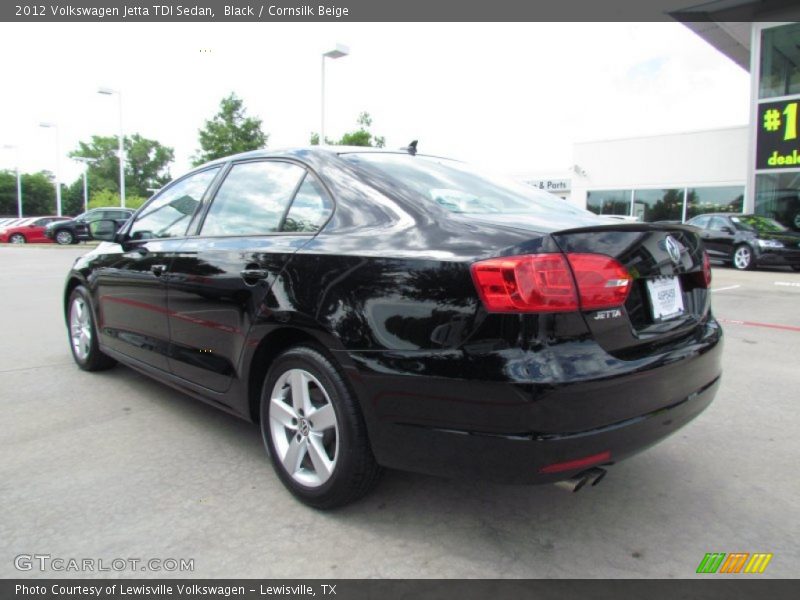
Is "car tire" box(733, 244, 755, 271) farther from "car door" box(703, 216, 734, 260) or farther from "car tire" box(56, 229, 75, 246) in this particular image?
"car tire" box(56, 229, 75, 246)

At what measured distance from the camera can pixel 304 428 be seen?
262 cm

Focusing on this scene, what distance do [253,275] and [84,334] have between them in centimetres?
272

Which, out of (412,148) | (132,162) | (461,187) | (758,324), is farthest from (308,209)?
(132,162)

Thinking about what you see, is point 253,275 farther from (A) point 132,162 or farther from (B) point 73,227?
(A) point 132,162

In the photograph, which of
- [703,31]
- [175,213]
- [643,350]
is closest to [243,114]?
[703,31]

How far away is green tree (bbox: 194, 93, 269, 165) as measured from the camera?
119 feet

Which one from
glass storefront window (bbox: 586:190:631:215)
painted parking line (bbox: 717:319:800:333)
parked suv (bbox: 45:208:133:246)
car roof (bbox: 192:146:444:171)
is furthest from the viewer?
parked suv (bbox: 45:208:133:246)

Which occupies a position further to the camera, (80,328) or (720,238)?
(720,238)

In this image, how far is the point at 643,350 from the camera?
2.22 meters

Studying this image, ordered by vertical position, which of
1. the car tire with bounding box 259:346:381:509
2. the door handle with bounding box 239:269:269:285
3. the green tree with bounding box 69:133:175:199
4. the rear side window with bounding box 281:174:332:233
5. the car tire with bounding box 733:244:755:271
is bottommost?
the car tire with bounding box 259:346:381:509

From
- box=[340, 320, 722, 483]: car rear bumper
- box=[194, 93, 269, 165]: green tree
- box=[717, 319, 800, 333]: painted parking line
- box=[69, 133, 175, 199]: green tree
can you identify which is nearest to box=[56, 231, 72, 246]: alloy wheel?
box=[194, 93, 269, 165]: green tree

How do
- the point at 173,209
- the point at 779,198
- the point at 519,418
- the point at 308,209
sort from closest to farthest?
the point at 519,418, the point at 308,209, the point at 173,209, the point at 779,198

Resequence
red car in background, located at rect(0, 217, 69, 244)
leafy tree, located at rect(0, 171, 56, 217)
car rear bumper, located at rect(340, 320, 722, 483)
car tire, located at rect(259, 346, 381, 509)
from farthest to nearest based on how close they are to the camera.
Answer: leafy tree, located at rect(0, 171, 56, 217) → red car in background, located at rect(0, 217, 69, 244) → car tire, located at rect(259, 346, 381, 509) → car rear bumper, located at rect(340, 320, 722, 483)

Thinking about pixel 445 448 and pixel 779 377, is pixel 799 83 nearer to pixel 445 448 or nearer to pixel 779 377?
pixel 779 377
